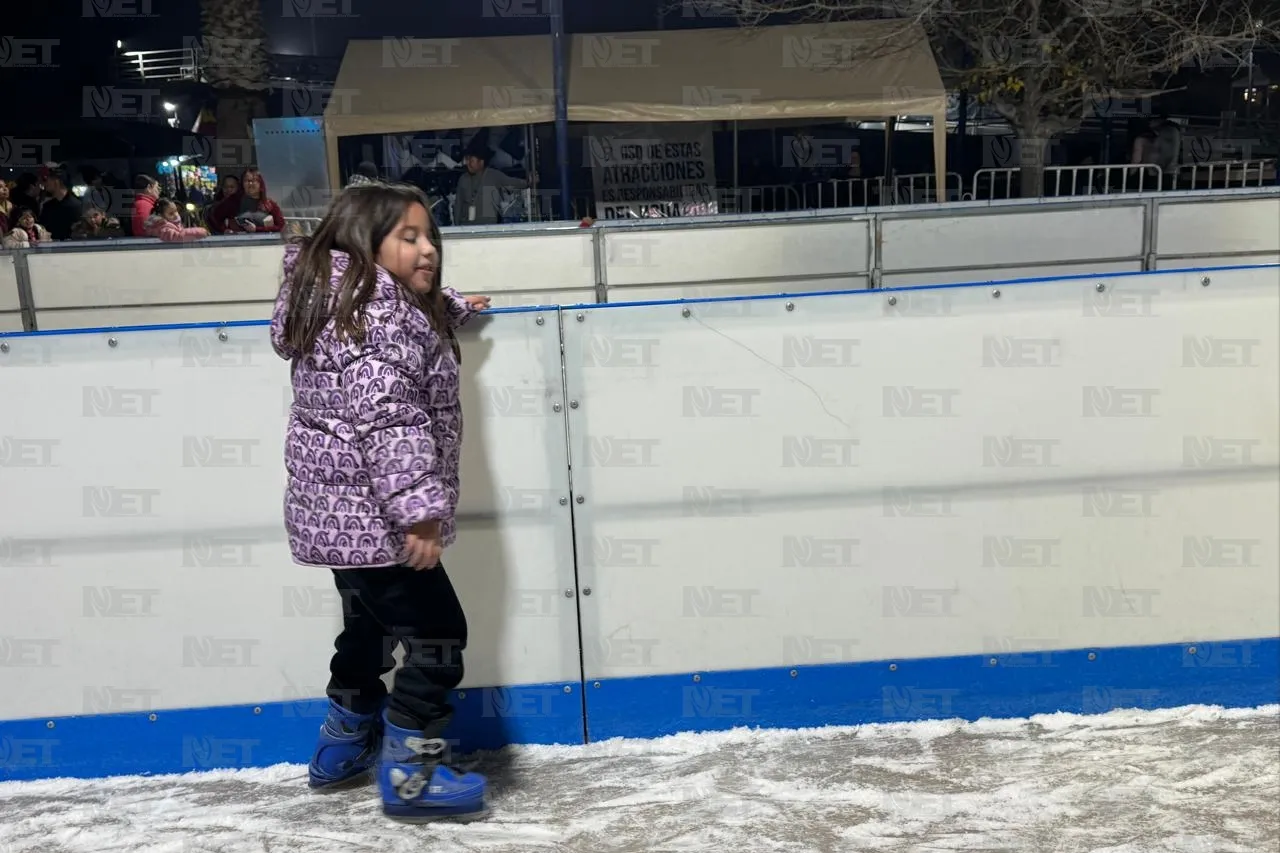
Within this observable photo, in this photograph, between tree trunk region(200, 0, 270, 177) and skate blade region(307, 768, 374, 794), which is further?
tree trunk region(200, 0, 270, 177)

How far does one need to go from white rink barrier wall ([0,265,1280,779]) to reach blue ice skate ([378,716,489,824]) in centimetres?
34

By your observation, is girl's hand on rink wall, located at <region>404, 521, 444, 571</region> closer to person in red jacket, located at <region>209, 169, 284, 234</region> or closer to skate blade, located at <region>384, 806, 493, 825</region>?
skate blade, located at <region>384, 806, 493, 825</region>

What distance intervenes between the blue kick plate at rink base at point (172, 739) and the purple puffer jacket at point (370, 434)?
682 mm

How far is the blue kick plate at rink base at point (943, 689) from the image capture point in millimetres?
2691

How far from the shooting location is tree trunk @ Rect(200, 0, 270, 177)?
41.7 feet

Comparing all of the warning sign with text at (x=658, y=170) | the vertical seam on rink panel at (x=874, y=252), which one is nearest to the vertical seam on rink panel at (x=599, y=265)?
the vertical seam on rink panel at (x=874, y=252)

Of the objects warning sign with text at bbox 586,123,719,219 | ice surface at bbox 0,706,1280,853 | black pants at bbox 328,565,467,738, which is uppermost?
warning sign with text at bbox 586,123,719,219

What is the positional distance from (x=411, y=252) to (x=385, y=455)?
0.46m

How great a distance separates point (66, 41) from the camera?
49.1 feet

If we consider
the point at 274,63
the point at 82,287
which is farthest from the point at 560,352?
the point at 274,63

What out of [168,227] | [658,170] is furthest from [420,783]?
[658,170]

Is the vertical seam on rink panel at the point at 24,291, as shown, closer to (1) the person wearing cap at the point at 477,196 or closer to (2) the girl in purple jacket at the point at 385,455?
(1) the person wearing cap at the point at 477,196

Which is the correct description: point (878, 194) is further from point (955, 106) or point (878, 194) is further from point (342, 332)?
point (342, 332)

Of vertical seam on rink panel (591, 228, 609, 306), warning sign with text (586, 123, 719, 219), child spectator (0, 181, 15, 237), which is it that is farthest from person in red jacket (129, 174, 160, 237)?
warning sign with text (586, 123, 719, 219)
